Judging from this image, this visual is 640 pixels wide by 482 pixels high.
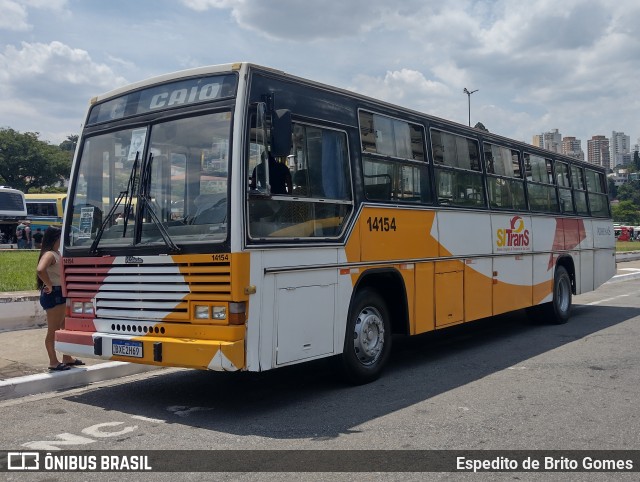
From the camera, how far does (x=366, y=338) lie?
7.71 meters

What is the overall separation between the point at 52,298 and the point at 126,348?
1875mm

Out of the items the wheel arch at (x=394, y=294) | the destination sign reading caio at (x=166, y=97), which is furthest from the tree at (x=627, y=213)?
the destination sign reading caio at (x=166, y=97)

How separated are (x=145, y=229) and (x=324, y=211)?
1827 mm

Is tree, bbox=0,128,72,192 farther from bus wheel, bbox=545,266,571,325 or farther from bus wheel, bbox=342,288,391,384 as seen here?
bus wheel, bbox=342,288,391,384

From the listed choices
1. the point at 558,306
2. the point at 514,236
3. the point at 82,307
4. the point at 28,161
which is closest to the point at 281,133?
the point at 82,307

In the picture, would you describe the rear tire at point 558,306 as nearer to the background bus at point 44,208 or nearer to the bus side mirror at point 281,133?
the bus side mirror at point 281,133

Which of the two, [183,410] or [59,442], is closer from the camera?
[59,442]

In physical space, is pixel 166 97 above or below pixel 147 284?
above

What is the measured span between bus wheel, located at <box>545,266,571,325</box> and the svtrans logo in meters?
1.58

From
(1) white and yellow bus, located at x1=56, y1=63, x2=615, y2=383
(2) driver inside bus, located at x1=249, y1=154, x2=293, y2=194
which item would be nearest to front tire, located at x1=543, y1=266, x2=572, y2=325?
(1) white and yellow bus, located at x1=56, y1=63, x2=615, y2=383

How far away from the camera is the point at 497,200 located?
1082 cm

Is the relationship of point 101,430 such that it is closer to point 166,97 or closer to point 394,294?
point 166,97

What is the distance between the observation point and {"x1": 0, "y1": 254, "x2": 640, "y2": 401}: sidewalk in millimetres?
7355

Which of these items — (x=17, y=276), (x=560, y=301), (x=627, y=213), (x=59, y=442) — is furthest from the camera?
(x=627, y=213)
